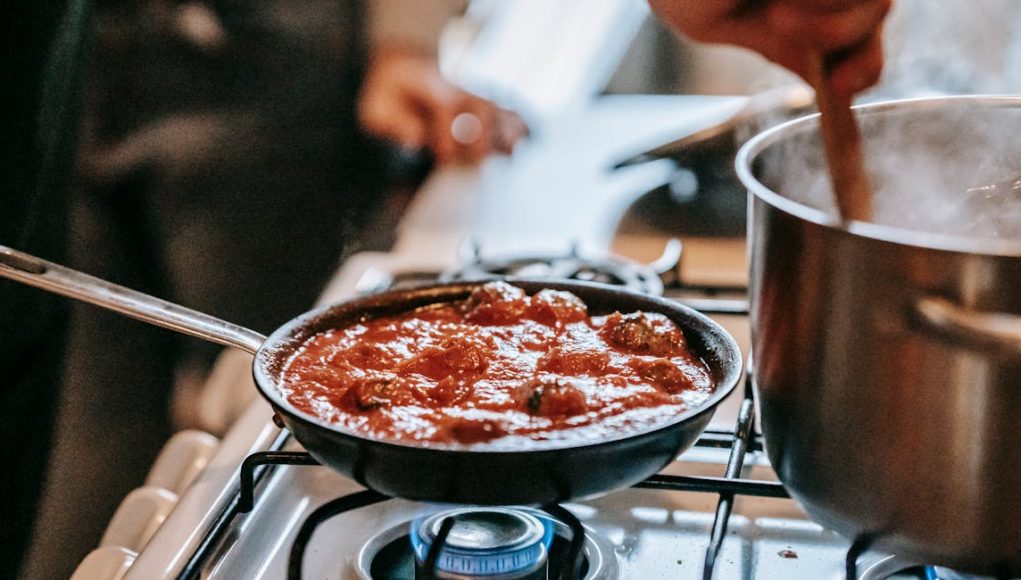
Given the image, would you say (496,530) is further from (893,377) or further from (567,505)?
(893,377)

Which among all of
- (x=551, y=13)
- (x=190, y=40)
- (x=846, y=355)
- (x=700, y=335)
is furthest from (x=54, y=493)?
(x=551, y=13)

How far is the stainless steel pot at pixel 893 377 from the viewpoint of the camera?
0.56 m

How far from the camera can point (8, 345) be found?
1115 mm

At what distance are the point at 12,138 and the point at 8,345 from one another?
21cm

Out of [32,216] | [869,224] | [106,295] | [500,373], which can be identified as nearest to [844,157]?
[869,224]

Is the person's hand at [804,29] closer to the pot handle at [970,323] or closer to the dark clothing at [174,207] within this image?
the pot handle at [970,323]

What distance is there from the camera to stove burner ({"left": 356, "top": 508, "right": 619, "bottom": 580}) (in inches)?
29.8

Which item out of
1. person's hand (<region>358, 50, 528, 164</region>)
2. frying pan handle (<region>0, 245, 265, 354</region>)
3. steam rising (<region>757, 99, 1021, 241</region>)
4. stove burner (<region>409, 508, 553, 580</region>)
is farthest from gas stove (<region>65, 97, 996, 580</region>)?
person's hand (<region>358, 50, 528, 164</region>)

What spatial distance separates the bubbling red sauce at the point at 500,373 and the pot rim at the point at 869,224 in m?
0.16

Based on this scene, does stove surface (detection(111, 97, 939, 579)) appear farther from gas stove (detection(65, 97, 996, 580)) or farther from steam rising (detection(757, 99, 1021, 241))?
steam rising (detection(757, 99, 1021, 241))

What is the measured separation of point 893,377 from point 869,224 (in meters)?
0.11

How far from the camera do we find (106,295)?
860 millimetres

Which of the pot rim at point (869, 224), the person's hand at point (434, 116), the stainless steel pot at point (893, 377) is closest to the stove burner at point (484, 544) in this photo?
the stainless steel pot at point (893, 377)

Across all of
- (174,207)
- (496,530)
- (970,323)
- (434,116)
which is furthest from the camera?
(434,116)
